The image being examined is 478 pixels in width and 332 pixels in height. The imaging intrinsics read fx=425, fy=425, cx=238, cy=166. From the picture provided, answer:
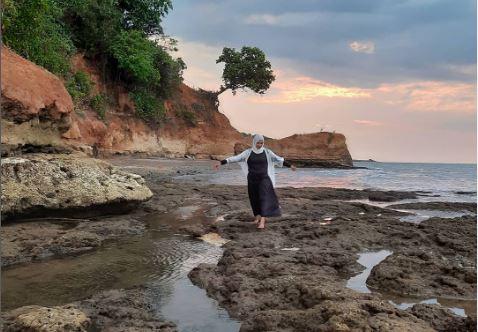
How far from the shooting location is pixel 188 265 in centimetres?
480

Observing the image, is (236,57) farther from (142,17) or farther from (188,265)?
(188,265)

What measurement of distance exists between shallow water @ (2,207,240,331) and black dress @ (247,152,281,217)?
1930 mm

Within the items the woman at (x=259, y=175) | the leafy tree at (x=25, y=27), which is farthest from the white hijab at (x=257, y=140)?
the leafy tree at (x=25, y=27)

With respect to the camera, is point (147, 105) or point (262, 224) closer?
point (262, 224)

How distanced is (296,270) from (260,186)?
352cm

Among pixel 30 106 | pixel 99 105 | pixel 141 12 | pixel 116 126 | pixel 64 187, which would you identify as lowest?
pixel 64 187

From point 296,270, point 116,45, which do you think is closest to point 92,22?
point 116,45

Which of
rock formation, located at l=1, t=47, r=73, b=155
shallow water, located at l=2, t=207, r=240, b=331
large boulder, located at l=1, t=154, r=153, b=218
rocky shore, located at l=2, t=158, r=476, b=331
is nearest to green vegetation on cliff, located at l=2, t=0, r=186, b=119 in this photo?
rock formation, located at l=1, t=47, r=73, b=155

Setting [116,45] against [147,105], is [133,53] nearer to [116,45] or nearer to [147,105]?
[116,45]

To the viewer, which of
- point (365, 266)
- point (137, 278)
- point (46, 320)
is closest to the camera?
point (46, 320)

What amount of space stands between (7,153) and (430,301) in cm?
668

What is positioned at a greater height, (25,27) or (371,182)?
(25,27)

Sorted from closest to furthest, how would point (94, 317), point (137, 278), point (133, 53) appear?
1. point (94, 317)
2. point (137, 278)
3. point (133, 53)

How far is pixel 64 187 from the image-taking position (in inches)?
270
